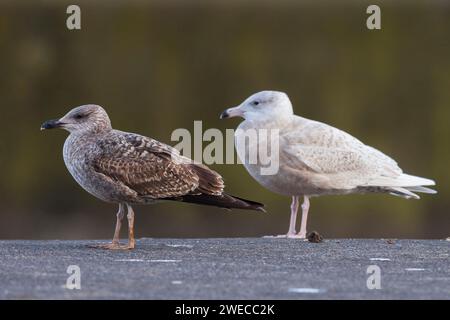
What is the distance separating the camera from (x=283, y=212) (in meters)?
14.5

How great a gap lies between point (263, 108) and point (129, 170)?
1.98 metres

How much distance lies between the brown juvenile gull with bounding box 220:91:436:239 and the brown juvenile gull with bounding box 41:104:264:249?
1174 mm

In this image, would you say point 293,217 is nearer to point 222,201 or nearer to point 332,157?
point 332,157

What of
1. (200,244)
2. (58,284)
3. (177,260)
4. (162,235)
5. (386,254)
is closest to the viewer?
(58,284)

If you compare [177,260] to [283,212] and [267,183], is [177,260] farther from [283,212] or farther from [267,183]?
[283,212]

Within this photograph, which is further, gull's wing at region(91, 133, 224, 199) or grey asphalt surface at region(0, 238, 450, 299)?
gull's wing at region(91, 133, 224, 199)

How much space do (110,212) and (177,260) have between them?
776cm

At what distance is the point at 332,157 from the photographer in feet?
30.1

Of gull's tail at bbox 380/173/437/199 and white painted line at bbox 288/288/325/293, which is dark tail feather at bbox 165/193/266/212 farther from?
white painted line at bbox 288/288/325/293

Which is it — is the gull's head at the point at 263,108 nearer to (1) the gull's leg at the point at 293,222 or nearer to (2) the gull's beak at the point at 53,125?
(1) the gull's leg at the point at 293,222

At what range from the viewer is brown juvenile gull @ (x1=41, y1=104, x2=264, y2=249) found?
24.7 ft

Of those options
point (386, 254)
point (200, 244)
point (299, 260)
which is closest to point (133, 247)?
point (200, 244)

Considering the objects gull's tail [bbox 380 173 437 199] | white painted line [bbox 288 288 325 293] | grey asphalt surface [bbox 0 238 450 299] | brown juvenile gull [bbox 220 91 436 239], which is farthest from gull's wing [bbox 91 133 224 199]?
white painted line [bbox 288 288 325 293]

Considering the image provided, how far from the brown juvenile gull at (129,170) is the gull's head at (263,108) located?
134cm
